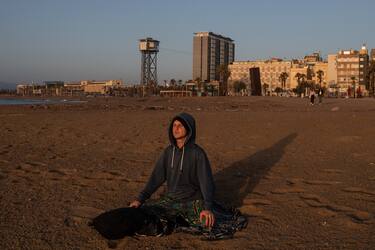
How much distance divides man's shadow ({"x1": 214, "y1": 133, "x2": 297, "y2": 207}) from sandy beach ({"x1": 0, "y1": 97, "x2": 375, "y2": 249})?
1 centimetres

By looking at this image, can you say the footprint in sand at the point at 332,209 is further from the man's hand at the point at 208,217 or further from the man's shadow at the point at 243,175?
the man's hand at the point at 208,217

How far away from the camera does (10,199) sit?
5039 mm

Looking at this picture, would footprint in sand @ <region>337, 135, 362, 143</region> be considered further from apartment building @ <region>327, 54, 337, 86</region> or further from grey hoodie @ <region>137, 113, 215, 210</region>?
apartment building @ <region>327, 54, 337, 86</region>

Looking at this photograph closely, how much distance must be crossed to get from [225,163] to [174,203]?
376 centimetres

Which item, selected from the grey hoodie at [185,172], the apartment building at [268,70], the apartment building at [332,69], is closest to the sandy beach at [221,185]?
the grey hoodie at [185,172]

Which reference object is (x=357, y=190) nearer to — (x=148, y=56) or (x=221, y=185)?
(x=221, y=185)

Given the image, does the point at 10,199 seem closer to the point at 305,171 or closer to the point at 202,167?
the point at 202,167

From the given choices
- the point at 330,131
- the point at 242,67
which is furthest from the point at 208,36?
the point at 330,131

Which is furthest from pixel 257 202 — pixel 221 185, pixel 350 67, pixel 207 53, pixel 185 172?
pixel 207 53

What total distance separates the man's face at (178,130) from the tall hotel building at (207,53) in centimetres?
17400

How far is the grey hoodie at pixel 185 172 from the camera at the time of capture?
3.88m

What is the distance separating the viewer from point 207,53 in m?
180

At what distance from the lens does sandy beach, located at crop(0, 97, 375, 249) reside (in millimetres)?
3812

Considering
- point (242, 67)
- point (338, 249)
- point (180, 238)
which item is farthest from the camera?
point (242, 67)
